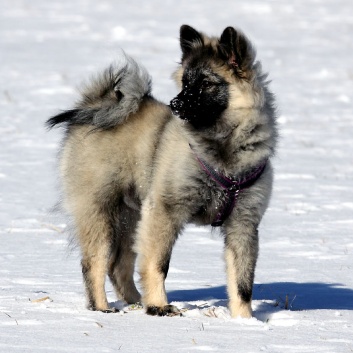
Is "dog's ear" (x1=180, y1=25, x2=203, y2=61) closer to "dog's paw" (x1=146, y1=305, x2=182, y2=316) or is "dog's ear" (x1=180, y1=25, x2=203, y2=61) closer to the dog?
the dog

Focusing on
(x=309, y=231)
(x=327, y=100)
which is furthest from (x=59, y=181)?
(x=327, y=100)

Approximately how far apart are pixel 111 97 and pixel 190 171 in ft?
3.33

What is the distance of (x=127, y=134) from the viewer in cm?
609

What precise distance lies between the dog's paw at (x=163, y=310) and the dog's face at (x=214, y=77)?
1130 mm

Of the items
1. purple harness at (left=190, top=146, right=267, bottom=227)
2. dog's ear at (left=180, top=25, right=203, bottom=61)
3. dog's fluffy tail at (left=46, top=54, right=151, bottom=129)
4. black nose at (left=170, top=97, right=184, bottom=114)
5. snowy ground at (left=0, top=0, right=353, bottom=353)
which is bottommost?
snowy ground at (left=0, top=0, right=353, bottom=353)

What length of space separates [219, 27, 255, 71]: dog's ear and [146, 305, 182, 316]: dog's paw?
1.52 metres

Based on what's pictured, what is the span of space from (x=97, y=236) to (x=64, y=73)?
469 inches

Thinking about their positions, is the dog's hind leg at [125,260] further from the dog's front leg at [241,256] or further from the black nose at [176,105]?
the black nose at [176,105]

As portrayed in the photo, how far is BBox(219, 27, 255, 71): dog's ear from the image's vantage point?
5.59 metres

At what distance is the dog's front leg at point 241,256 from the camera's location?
5688mm

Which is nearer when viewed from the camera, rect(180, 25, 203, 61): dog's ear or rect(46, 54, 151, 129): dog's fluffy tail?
rect(180, 25, 203, 61): dog's ear

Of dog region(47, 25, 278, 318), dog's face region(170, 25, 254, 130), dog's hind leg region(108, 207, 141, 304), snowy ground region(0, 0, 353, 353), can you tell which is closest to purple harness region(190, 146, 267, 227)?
dog region(47, 25, 278, 318)

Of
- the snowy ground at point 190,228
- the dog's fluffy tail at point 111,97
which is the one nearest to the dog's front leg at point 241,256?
the snowy ground at point 190,228

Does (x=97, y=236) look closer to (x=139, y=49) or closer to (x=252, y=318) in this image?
(x=252, y=318)
